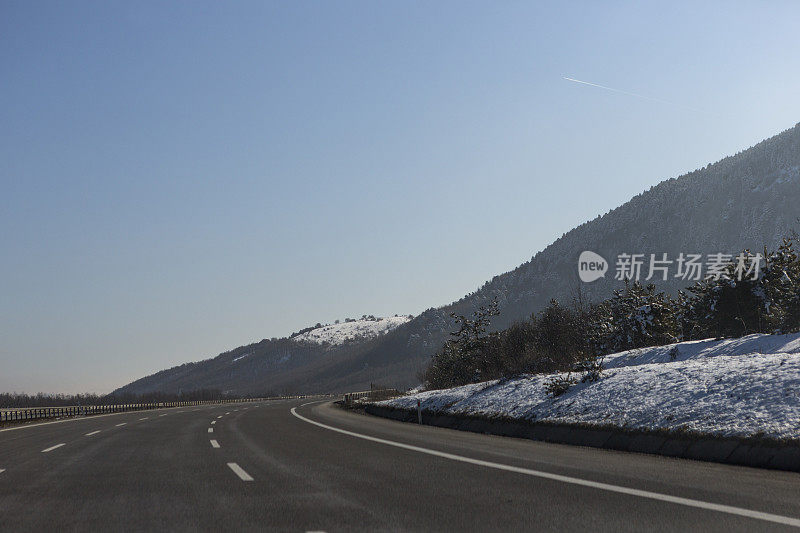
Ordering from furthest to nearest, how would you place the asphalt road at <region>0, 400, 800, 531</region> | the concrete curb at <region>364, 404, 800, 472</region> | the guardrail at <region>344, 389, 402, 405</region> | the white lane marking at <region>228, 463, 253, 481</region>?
the guardrail at <region>344, 389, 402, 405</region>, the concrete curb at <region>364, 404, 800, 472</region>, the white lane marking at <region>228, 463, 253, 481</region>, the asphalt road at <region>0, 400, 800, 531</region>

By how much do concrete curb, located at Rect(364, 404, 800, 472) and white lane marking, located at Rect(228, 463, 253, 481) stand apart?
289 inches

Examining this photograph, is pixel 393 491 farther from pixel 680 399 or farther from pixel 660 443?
pixel 680 399

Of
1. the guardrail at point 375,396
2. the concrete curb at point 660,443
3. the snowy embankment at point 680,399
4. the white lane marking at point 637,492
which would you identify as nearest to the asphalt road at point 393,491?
the white lane marking at point 637,492

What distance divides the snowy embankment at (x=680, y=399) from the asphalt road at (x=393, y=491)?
1.59m

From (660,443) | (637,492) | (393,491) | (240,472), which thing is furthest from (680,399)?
(240,472)

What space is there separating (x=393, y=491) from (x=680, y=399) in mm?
8785

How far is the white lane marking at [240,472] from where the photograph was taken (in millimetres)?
10589

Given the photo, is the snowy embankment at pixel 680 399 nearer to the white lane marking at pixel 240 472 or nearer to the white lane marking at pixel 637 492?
Answer: the white lane marking at pixel 637 492

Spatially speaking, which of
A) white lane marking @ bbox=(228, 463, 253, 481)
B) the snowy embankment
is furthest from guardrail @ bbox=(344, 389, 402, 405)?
white lane marking @ bbox=(228, 463, 253, 481)

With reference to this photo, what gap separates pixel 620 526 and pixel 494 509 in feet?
4.79

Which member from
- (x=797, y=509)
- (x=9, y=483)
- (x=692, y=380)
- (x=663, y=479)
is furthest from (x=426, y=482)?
(x=692, y=380)

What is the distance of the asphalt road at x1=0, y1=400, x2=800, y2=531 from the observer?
23.1 feet

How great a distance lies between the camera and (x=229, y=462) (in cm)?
1295

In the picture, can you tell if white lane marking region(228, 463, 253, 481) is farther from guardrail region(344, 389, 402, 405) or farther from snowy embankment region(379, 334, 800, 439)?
guardrail region(344, 389, 402, 405)
